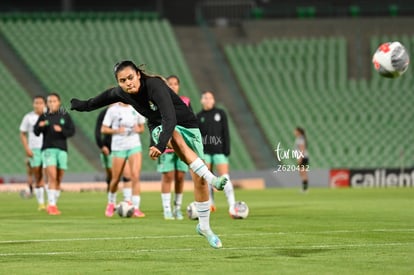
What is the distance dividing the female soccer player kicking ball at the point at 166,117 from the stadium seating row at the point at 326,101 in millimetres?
27378

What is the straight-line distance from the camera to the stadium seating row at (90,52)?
131 ft

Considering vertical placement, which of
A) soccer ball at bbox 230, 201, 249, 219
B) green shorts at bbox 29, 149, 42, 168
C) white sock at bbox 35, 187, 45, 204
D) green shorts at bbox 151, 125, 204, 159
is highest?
green shorts at bbox 151, 125, 204, 159

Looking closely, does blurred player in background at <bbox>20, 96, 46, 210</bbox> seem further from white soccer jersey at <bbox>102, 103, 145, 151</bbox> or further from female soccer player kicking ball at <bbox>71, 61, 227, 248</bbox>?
female soccer player kicking ball at <bbox>71, 61, 227, 248</bbox>

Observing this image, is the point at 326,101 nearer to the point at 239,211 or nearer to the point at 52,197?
the point at 52,197

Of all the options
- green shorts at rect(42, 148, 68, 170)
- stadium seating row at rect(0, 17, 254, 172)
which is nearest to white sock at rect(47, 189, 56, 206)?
green shorts at rect(42, 148, 68, 170)

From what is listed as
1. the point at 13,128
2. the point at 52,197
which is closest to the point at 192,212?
the point at 52,197

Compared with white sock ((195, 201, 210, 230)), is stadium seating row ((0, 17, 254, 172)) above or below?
above

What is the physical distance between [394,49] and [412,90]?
28312mm

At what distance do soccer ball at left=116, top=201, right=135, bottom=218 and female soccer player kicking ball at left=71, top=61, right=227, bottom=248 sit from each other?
643 centimetres

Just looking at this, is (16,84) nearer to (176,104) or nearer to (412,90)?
(412,90)

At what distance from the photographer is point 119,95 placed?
11.5 meters

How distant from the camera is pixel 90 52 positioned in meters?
42.0

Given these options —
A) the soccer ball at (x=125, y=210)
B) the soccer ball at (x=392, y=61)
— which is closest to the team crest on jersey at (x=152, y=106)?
the soccer ball at (x=392, y=61)

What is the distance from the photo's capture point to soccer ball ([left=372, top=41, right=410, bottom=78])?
45.8 feet
